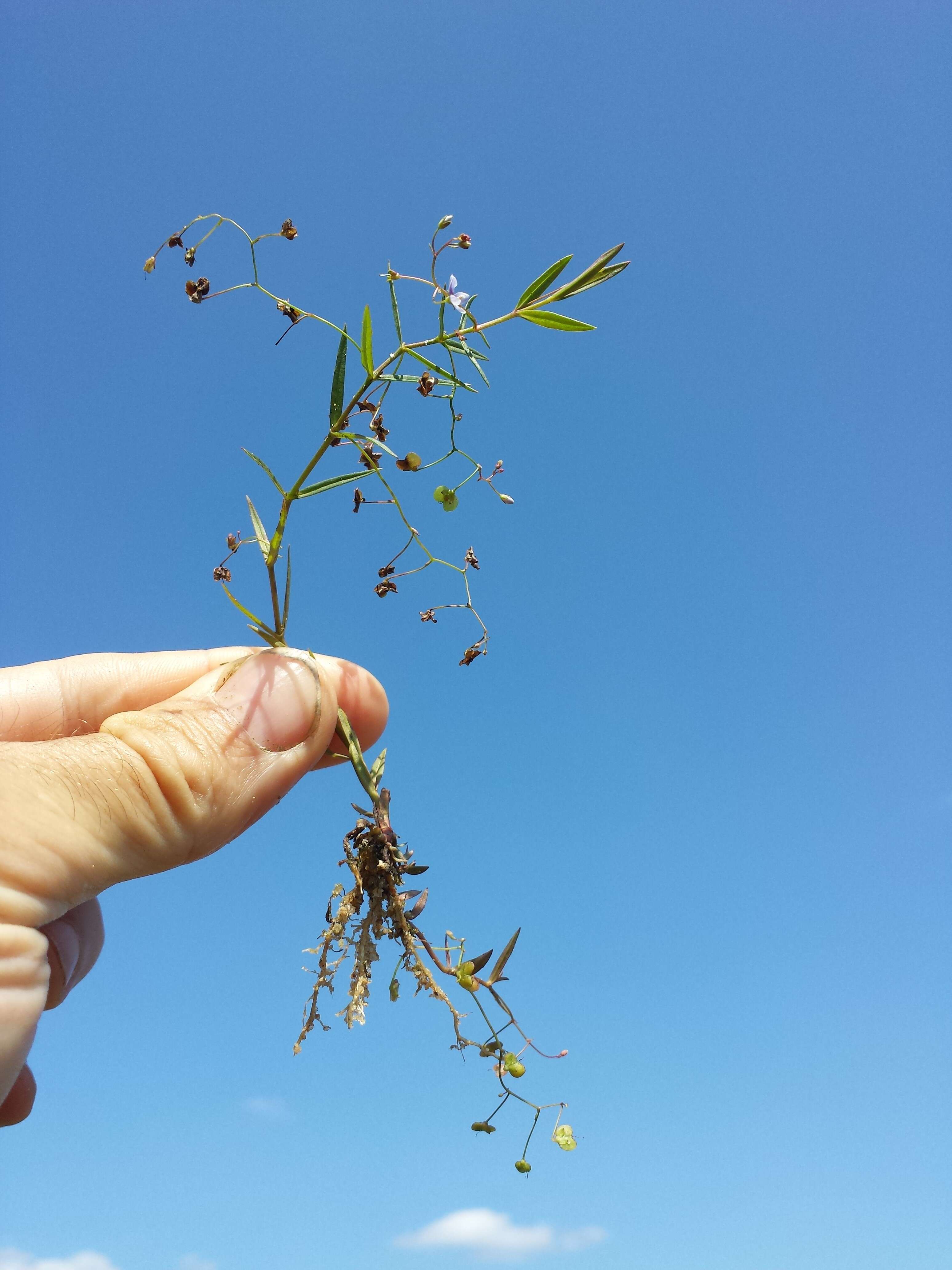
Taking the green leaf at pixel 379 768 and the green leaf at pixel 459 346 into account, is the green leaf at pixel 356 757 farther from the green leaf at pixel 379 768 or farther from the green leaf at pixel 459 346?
the green leaf at pixel 459 346

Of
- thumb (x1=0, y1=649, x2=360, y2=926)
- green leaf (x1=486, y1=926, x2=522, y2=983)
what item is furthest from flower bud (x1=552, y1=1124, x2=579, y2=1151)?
thumb (x1=0, y1=649, x2=360, y2=926)

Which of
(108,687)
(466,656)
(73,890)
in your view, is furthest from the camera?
(108,687)

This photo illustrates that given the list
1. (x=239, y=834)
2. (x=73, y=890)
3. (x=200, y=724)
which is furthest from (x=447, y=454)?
(x=73, y=890)

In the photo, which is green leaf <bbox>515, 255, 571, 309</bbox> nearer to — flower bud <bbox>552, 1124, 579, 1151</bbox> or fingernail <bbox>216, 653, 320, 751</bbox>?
fingernail <bbox>216, 653, 320, 751</bbox>

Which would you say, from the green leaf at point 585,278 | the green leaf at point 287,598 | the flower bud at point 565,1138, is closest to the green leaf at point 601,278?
the green leaf at point 585,278

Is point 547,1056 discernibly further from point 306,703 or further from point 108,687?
A: point 108,687

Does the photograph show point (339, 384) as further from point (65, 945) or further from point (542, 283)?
point (65, 945)

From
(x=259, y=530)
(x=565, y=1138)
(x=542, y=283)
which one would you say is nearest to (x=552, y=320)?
(x=542, y=283)
